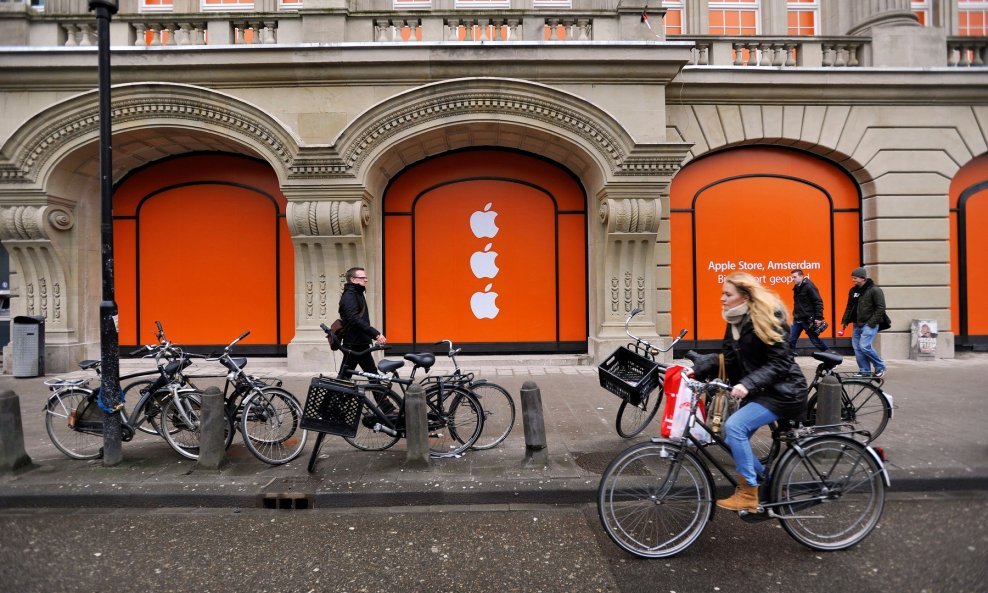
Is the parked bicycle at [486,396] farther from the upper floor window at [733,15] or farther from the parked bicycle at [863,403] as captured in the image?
the upper floor window at [733,15]

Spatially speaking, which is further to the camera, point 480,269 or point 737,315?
point 480,269

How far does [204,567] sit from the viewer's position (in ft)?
11.0

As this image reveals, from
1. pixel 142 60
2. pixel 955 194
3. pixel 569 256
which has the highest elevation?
pixel 142 60

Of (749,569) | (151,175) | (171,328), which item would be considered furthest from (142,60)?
(749,569)

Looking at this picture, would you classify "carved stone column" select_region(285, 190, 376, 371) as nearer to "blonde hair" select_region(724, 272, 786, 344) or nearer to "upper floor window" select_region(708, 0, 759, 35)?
"blonde hair" select_region(724, 272, 786, 344)

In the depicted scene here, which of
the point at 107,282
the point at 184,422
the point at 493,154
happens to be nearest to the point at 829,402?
the point at 184,422

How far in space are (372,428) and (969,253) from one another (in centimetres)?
1323

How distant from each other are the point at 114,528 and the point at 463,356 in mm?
7379

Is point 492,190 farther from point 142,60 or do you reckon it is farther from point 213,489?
point 213,489

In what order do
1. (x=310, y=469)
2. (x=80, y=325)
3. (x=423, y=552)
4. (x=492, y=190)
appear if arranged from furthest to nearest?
(x=492, y=190) → (x=80, y=325) → (x=310, y=469) → (x=423, y=552)

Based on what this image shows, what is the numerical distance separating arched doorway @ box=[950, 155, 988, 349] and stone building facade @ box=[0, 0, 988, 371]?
0.05m

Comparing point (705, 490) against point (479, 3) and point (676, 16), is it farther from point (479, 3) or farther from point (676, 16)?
point (676, 16)

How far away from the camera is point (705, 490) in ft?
11.0

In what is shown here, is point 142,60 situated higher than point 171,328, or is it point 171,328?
point 142,60
